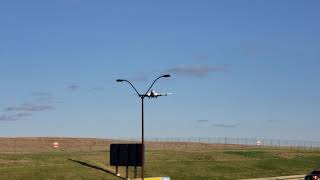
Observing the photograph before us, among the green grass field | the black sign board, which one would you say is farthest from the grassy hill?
the black sign board

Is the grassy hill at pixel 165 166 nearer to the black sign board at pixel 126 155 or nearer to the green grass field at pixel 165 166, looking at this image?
the green grass field at pixel 165 166

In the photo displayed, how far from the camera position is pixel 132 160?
57.7 metres

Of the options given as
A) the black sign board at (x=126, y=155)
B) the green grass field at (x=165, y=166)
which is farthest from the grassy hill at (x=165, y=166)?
the black sign board at (x=126, y=155)

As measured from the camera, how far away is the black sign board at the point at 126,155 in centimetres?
5703

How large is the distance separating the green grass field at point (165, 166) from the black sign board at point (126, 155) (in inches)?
145

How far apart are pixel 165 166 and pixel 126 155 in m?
14.8

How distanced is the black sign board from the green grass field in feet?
12.1

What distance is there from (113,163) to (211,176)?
15002mm

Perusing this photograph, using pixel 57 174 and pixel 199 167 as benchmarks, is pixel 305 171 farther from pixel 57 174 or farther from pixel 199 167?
pixel 57 174

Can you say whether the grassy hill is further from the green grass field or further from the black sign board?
the black sign board

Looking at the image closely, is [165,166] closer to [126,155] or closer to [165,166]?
[165,166]

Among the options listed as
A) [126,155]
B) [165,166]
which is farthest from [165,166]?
[126,155]

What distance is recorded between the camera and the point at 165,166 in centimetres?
7238

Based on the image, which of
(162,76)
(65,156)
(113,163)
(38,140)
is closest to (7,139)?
(38,140)
